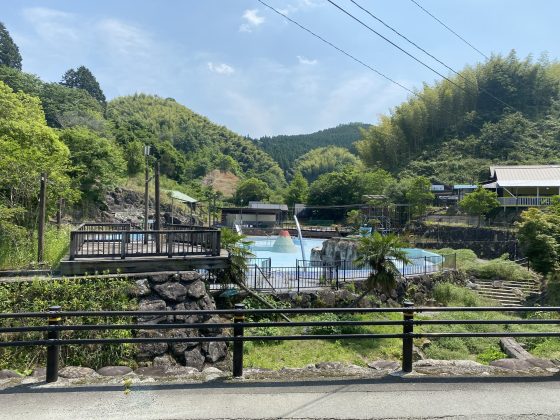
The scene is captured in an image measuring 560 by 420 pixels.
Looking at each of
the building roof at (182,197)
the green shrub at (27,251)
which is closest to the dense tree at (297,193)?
the building roof at (182,197)

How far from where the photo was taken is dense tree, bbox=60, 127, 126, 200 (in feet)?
117

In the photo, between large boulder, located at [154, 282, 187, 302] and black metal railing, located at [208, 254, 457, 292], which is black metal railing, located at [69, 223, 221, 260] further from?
black metal railing, located at [208, 254, 457, 292]

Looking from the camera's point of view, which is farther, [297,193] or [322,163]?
[322,163]

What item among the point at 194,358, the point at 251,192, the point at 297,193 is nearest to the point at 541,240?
the point at 194,358

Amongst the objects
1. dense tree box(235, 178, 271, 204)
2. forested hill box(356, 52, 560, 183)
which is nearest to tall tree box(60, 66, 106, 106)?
dense tree box(235, 178, 271, 204)

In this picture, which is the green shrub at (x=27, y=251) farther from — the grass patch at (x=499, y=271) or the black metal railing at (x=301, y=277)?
the grass patch at (x=499, y=271)

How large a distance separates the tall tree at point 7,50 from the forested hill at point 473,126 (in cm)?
7170

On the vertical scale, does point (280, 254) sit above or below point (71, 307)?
below

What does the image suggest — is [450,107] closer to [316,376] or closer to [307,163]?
[307,163]

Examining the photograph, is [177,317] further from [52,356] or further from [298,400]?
[298,400]

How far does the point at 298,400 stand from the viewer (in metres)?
4.20

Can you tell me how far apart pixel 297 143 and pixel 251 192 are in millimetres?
99426

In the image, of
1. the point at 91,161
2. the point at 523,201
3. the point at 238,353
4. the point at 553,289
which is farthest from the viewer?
the point at 523,201

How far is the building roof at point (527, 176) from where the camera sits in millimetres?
46500
